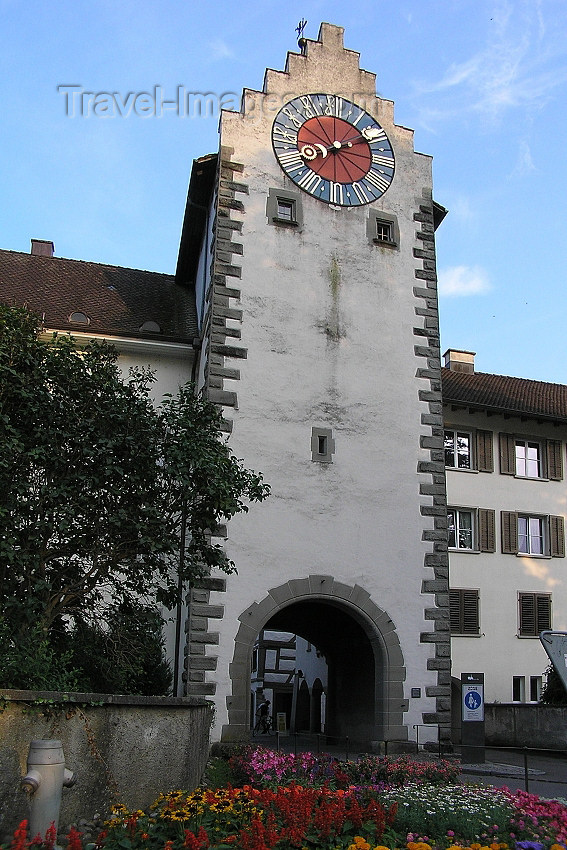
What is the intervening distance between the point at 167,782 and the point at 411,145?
1593 centimetres

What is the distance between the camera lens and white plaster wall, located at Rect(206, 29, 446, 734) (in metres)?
16.3

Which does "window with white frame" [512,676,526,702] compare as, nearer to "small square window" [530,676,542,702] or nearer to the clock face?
"small square window" [530,676,542,702]

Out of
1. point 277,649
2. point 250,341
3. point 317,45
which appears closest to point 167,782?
point 250,341

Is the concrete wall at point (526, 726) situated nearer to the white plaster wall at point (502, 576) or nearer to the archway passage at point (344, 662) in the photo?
the white plaster wall at point (502, 576)

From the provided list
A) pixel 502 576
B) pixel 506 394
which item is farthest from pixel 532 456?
pixel 502 576

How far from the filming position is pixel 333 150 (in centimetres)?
1936

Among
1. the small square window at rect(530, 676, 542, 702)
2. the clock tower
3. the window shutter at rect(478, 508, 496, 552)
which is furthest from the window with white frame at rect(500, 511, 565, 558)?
the clock tower

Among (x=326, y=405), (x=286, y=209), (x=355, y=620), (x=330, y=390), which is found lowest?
(x=355, y=620)

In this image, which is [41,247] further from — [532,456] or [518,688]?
[518,688]

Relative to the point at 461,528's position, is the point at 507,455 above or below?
above

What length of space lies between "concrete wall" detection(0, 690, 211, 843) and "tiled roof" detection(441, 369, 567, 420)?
17767 millimetres

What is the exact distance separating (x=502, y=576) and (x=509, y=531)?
4.42ft

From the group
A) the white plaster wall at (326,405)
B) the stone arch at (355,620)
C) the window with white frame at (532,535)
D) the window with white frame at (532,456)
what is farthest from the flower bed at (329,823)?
the window with white frame at (532,456)

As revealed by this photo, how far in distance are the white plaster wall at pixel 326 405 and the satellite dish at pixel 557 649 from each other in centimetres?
1032
